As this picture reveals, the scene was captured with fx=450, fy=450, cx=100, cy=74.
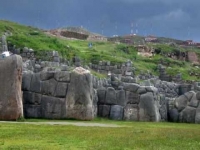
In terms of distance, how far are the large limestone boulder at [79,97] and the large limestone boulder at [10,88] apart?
4.63 meters

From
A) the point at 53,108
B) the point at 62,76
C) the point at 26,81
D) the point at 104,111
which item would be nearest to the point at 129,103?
the point at 104,111

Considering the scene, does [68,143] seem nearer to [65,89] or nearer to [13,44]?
[65,89]

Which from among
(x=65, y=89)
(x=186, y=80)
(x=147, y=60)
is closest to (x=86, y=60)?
(x=186, y=80)

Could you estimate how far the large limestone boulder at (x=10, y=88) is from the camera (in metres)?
31.0

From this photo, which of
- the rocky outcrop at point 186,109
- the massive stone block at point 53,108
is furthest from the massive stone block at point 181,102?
the massive stone block at point 53,108

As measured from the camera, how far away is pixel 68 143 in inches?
724

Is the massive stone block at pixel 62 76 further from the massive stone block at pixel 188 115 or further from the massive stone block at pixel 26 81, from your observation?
the massive stone block at pixel 188 115

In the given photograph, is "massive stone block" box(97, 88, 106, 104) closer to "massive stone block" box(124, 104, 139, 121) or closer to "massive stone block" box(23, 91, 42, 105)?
"massive stone block" box(124, 104, 139, 121)

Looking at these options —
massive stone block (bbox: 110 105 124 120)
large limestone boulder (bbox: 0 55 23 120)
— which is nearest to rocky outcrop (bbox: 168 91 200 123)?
massive stone block (bbox: 110 105 124 120)

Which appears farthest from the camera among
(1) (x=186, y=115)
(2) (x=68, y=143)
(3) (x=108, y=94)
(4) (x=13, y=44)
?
(4) (x=13, y=44)

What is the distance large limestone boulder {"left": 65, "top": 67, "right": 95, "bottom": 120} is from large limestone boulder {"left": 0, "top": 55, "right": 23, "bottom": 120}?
4634 millimetres

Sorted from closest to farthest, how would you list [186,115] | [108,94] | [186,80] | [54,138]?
[54,138] < [108,94] < [186,115] < [186,80]

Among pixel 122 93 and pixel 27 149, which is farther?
pixel 122 93

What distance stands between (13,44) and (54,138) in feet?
146
